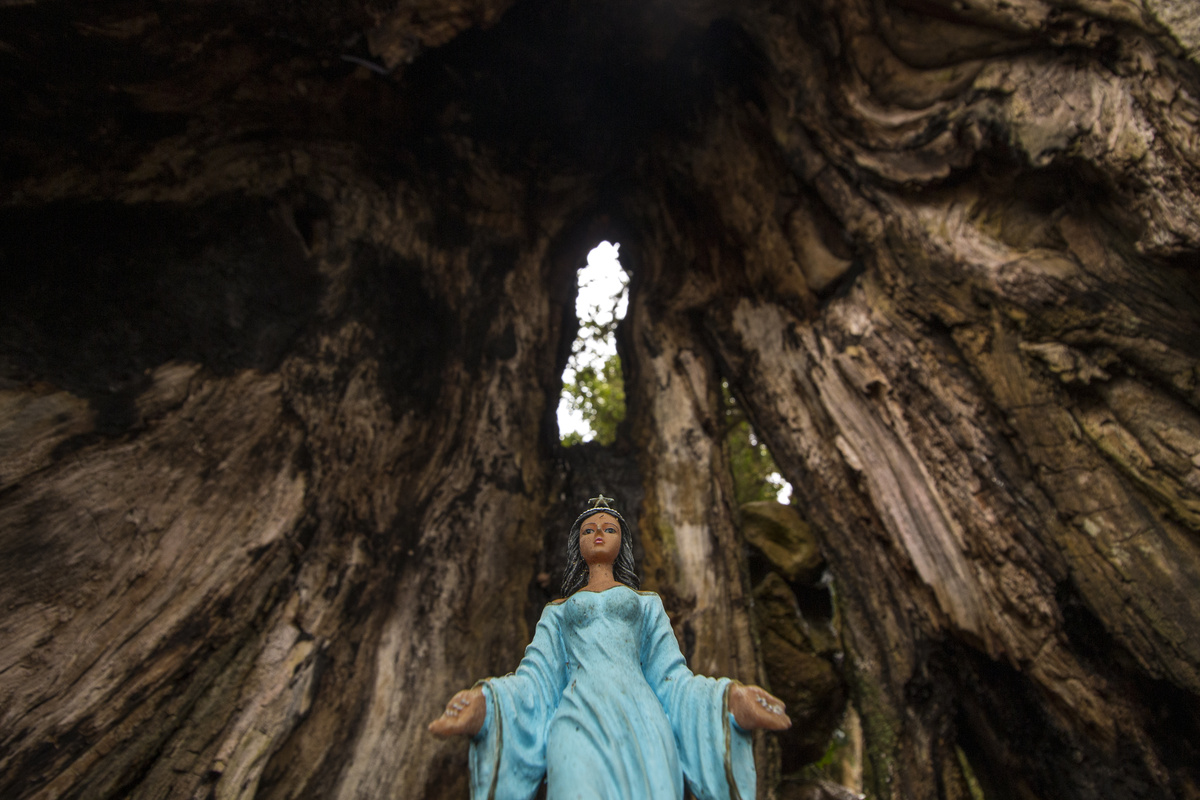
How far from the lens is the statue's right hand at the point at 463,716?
2.14 m

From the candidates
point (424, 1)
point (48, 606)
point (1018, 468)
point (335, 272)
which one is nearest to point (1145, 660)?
point (1018, 468)

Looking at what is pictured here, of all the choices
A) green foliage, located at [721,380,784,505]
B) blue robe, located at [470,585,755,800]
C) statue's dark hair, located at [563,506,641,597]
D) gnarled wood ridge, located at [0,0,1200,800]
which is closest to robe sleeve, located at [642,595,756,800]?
blue robe, located at [470,585,755,800]

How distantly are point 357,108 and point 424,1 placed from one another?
1.03 m

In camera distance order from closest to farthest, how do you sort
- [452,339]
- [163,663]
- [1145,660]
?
[1145,660] → [163,663] → [452,339]

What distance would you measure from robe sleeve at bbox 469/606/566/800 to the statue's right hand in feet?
0.23

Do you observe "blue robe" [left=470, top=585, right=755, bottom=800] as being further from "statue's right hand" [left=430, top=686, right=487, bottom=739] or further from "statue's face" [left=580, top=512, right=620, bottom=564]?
"statue's face" [left=580, top=512, right=620, bottom=564]

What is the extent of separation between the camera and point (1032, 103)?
3.46m

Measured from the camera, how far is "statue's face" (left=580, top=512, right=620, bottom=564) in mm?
3045

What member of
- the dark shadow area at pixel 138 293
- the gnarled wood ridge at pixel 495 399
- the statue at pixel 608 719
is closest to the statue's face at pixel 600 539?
the statue at pixel 608 719

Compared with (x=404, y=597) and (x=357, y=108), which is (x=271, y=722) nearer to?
(x=404, y=597)

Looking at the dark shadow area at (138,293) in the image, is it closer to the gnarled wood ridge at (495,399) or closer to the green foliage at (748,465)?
the gnarled wood ridge at (495,399)

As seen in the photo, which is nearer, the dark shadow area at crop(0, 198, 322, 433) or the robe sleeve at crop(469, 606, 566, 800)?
the robe sleeve at crop(469, 606, 566, 800)

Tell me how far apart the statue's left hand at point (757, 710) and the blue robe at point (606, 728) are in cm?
8

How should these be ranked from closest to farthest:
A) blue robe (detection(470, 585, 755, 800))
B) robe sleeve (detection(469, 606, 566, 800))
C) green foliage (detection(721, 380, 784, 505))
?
1. blue robe (detection(470, 585, 755, 800))
2. robe sleeve (detection(469, 606, 566, 800))
3. green foliage (detection(721, 380, 784, 505))
